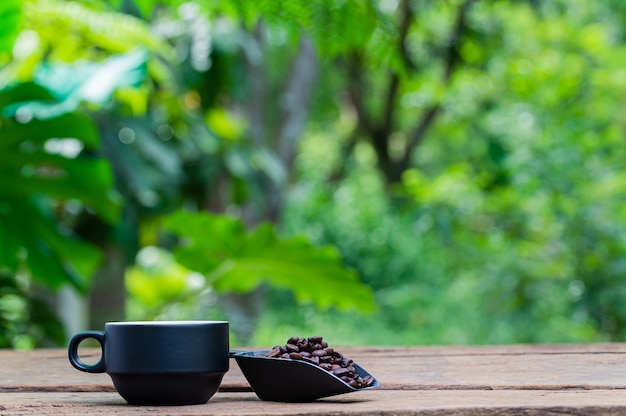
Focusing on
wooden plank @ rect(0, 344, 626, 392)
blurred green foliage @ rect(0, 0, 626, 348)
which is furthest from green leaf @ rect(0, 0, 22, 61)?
wooden plank @ rect(0, 344, 626, 392)

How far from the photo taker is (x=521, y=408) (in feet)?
1.76

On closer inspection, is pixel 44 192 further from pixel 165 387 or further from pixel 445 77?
pixel 445 77

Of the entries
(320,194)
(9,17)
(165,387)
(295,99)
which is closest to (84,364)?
(165,387)

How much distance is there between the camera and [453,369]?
32.0 inches

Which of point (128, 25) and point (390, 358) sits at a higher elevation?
point (128, 25)

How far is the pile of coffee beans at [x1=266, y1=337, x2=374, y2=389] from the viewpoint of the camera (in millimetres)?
608

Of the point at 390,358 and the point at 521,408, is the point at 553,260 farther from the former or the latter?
the point at 521,408

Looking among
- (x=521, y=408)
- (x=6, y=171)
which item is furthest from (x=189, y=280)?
(x=521, y=408)

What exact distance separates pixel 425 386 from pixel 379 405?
138 mm

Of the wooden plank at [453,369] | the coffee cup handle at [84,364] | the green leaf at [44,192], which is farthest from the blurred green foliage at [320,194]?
the coffee cup handle at [84,364]

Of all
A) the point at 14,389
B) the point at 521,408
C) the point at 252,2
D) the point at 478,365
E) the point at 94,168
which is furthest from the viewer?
the point at 94,168

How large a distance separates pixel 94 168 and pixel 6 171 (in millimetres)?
171

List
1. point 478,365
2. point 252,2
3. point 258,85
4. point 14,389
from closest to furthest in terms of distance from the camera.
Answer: point 14,389 < point 478,365 < point 252,2 < point 258,85

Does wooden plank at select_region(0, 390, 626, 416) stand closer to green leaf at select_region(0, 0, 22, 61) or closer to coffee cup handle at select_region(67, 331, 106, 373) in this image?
coffee cup handle at select_region(67, 331, 106, 373)
